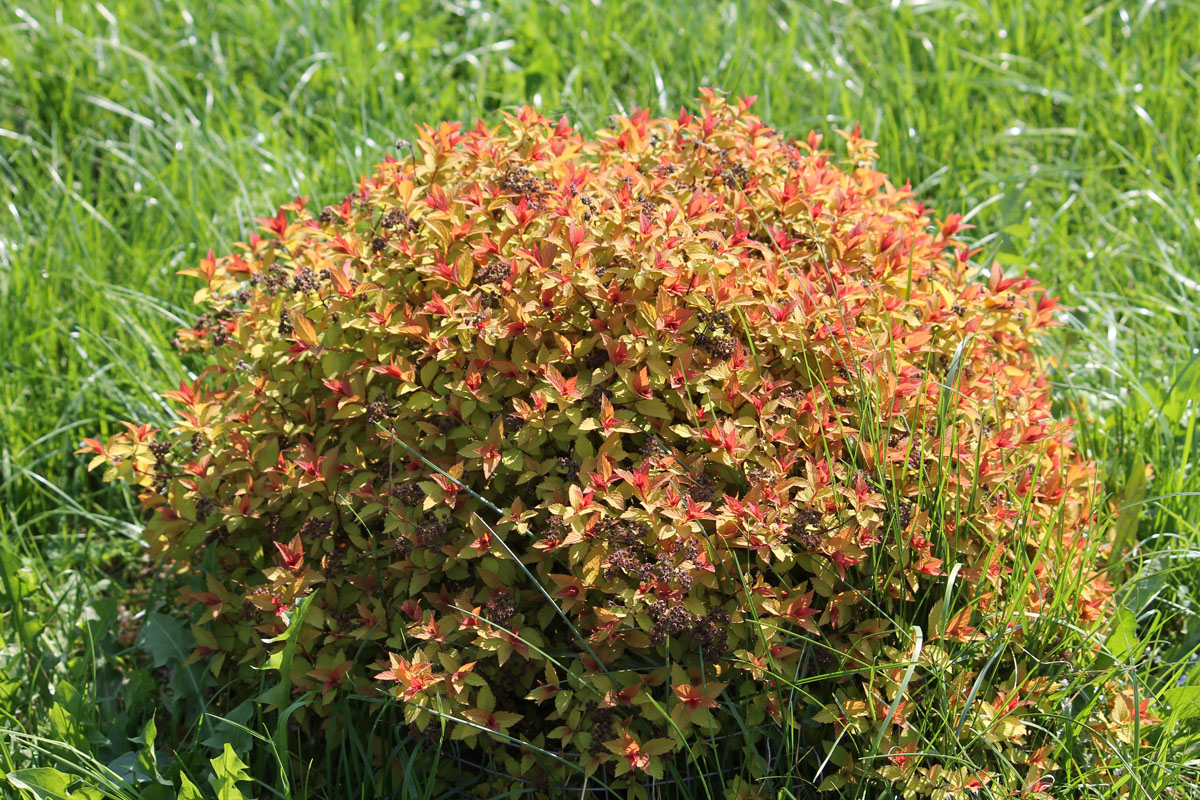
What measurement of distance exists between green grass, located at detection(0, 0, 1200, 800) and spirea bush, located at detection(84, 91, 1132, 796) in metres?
0.41

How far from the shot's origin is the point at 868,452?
6.63ft

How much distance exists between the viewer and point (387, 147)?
384cm

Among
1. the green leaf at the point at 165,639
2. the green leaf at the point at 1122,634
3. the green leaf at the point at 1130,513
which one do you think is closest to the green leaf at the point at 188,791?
the green leaf at the point at 165,639

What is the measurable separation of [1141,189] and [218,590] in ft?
11.5

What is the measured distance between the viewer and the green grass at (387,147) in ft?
8.73

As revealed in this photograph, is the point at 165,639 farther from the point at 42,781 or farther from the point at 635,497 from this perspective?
the point at 635,497

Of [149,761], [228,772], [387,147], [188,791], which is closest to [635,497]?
[228,772]

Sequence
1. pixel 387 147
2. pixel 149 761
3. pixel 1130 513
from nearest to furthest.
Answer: pixel 149 761 < pixel 1130 513 < pixel 387 147

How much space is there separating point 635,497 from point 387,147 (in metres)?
2.31

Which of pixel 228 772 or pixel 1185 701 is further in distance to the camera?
pixel 1185 701

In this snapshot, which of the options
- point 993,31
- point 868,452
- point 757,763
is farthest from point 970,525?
point 993,31

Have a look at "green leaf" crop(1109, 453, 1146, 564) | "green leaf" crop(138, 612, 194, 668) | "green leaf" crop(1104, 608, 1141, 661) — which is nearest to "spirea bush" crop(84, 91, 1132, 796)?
"green leaf" crop(1104, 608, 1141, 661)

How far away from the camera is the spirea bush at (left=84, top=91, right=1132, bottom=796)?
6.40 ft

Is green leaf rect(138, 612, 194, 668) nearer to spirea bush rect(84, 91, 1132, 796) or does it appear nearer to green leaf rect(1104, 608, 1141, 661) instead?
spirea bush rect(84, 91, 1132, 796)
